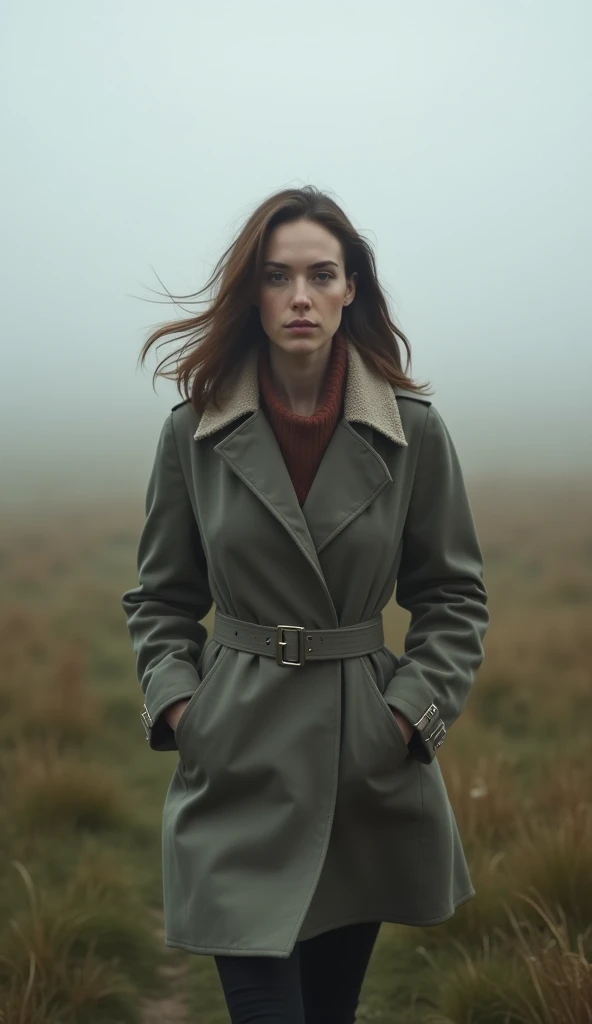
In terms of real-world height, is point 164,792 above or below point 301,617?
below

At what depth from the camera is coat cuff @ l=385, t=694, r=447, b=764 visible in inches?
66.0

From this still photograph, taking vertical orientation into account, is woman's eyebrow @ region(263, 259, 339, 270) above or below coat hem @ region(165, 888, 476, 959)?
above

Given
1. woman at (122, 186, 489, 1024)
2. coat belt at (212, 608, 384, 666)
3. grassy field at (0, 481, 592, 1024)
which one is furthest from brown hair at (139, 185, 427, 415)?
grassy field at (0, 481, 592, 1024)

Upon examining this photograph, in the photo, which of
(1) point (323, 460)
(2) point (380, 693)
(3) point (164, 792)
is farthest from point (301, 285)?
(3) point (164, 792)

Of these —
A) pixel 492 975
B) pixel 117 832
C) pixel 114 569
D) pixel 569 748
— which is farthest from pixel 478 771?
pixel 114 569

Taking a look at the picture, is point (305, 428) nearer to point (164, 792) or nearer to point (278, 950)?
point (278, 950)

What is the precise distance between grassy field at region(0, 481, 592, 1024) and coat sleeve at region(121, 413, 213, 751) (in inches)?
34.2

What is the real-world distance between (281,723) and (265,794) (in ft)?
0.35

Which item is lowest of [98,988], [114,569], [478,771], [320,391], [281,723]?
[98,988]

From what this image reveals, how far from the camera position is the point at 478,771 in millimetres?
2938

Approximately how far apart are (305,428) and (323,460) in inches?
2.3

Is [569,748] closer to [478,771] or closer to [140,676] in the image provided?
[478,771]

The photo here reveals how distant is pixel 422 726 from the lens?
1.68 metres

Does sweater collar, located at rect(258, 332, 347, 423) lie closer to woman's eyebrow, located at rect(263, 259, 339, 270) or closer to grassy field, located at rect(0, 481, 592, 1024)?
woman's eyebrow, located at rect(263, 259, 339, 270)
